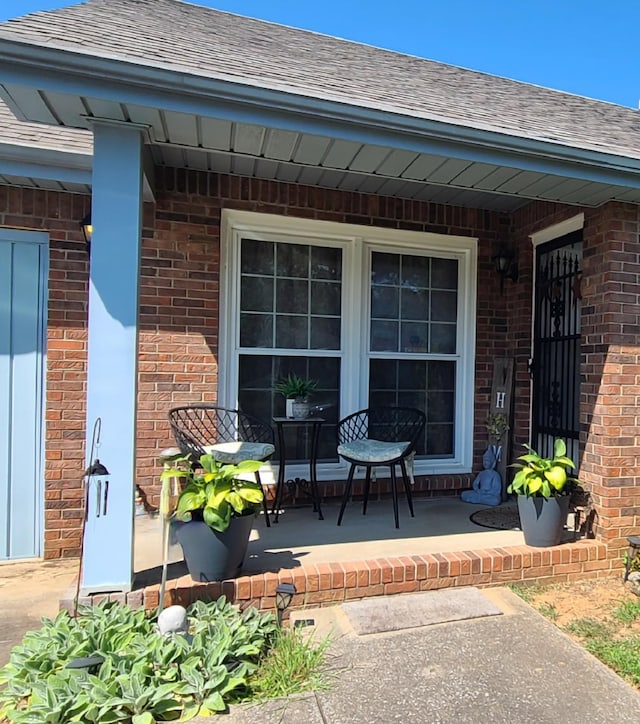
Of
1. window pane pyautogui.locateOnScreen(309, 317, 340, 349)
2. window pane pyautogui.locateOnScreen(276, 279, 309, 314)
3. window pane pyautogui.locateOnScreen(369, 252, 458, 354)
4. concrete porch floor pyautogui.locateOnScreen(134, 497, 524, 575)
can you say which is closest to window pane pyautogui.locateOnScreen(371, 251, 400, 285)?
window pane pyautogui.locateOnScreen(369, 252, 458, 354)

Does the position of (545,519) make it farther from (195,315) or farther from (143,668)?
(195,315)

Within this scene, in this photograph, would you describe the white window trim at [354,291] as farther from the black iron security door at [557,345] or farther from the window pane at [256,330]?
the black iron security door at [557,345]

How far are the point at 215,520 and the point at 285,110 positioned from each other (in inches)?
78.7

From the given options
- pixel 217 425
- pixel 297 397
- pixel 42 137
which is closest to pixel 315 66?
pixel 42 137

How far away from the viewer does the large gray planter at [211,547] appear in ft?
8.35

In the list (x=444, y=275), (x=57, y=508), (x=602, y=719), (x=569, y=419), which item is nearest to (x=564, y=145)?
(x=444, y=275)

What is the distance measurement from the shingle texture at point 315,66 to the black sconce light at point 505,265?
115 centimetres

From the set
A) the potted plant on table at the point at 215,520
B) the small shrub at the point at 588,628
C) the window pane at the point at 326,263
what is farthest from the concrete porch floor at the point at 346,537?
the window pane at the point at 326,263

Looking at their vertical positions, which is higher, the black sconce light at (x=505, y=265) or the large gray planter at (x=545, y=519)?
the black sconce light at (x=505, y=265)

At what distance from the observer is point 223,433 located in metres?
3.90

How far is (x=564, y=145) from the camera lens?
113 inches

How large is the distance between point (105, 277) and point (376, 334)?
2.45 metres

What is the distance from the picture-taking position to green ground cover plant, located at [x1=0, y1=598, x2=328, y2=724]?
6.15 feet

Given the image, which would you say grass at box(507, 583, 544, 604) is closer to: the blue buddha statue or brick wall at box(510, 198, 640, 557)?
brick wall at box(510, 198, 640, 557)
